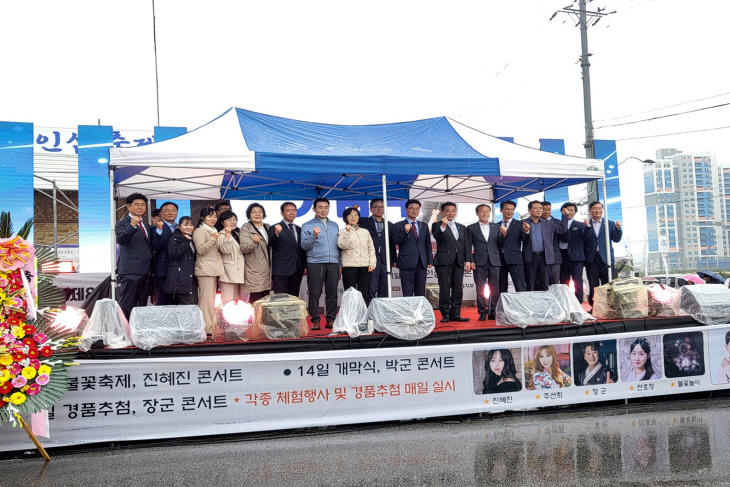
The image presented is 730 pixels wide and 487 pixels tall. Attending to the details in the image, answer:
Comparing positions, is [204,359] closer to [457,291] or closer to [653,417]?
[457,291]

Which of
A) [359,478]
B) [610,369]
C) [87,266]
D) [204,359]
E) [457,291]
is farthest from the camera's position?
[87,266]

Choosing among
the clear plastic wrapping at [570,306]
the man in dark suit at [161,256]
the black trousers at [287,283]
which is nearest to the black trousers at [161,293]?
the man in dark suit at [161,256]

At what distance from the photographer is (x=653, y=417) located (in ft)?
16.0

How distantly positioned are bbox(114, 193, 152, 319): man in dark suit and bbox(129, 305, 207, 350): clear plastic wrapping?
95cm

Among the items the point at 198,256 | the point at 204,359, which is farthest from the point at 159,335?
the point at 198,256

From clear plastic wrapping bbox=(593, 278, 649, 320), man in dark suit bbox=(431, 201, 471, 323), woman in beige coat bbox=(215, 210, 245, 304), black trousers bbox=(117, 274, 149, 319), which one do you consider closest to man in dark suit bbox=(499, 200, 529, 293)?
man in dark suit bbox=(431, 201, 471, 323)

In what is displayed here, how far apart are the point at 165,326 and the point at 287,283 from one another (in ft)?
5.82

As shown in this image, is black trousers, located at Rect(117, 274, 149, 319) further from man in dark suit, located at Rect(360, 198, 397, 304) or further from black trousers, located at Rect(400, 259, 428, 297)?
black trousers, located at Rect(400, 259, 428, 297)

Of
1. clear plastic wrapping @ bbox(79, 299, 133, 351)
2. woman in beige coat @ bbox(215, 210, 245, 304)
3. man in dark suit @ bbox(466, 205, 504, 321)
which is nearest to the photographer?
clear plastic wrapping @ bbox(79, 299, 133, 351)

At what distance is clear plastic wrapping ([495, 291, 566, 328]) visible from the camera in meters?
5.19

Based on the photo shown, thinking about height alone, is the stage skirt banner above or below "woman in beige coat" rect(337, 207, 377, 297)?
below

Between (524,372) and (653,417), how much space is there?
1.18 m

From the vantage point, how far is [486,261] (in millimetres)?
6375

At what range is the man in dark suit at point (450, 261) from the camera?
6.17 m
